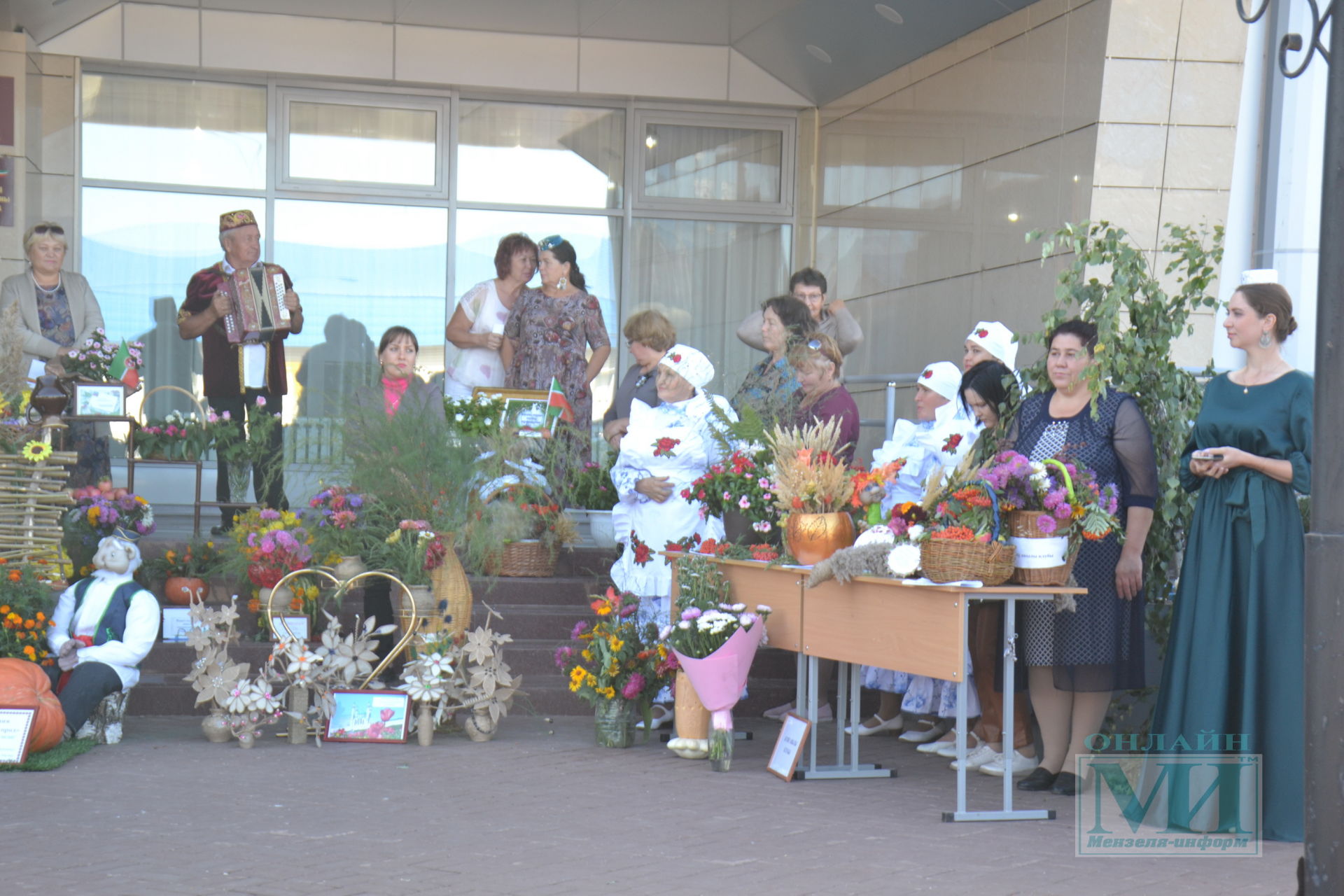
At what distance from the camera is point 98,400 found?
7555mm

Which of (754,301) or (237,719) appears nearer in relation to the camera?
(237,719)

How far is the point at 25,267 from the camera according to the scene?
10734mm

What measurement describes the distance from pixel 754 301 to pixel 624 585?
20.3ft

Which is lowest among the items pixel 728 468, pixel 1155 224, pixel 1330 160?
pixel 728 468

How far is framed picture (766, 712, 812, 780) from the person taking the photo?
228 inches

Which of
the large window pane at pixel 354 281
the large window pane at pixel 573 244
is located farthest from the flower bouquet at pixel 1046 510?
the large window pane at pixel 354 281

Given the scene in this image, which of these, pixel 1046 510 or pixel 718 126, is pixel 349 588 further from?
pixel 718 126

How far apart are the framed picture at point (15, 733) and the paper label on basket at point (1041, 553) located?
3.86 meters

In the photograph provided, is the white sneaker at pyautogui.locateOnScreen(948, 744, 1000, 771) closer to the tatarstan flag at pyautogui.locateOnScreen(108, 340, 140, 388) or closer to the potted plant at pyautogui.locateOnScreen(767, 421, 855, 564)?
the potted plant at pyautogui.locateOnScreen(767, 421, 855, 564)

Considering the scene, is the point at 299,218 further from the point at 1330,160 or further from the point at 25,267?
the point at 1330,160

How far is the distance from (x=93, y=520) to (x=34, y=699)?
1.48m

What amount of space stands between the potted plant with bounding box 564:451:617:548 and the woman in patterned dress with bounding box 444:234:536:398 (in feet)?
3.98

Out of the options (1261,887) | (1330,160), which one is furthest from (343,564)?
(1330,160)

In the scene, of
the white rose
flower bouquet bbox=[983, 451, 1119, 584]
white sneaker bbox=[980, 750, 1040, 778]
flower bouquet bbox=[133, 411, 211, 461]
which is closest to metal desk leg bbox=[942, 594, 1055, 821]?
flower bouquet bbox=[983, 451, 1119, 584]
